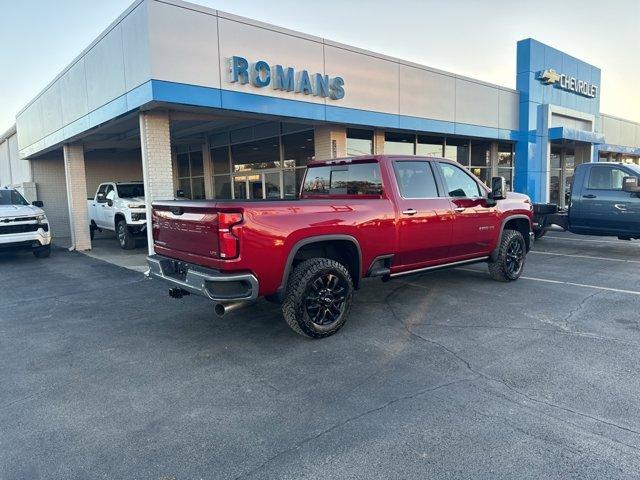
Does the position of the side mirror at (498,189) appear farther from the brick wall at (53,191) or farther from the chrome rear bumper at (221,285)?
the brick wall at (53,191)

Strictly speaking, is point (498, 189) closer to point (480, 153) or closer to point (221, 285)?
point (221, 285)

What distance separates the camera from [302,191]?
284 inches

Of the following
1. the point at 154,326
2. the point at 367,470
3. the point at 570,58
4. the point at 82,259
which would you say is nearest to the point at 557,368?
the point at 367,470

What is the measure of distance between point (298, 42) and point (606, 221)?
8050 millimetres

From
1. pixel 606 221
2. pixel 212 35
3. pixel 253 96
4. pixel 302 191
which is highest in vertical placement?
pixel 212 35

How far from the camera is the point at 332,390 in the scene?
3.93m

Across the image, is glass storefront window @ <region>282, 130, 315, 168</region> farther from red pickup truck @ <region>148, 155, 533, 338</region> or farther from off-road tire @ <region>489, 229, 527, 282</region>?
off-road tire @ <region>489, 229, 527, 282</region>

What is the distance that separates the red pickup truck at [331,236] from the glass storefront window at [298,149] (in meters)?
6.50

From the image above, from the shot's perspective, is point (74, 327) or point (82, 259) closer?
point (74, 327)

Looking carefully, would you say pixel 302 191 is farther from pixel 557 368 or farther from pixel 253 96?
pixel 557 368

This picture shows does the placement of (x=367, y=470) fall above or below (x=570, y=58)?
below

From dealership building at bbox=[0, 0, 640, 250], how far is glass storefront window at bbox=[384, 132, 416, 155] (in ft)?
0.17

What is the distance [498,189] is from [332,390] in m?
4.48

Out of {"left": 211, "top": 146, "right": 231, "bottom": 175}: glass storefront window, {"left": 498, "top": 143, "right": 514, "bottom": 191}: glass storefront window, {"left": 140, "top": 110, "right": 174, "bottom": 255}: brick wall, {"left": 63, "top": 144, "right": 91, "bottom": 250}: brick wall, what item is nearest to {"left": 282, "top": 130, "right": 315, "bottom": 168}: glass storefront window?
{"left": 211, "top": 146, "right": 231, "bottom": 175}: glass storefront window
